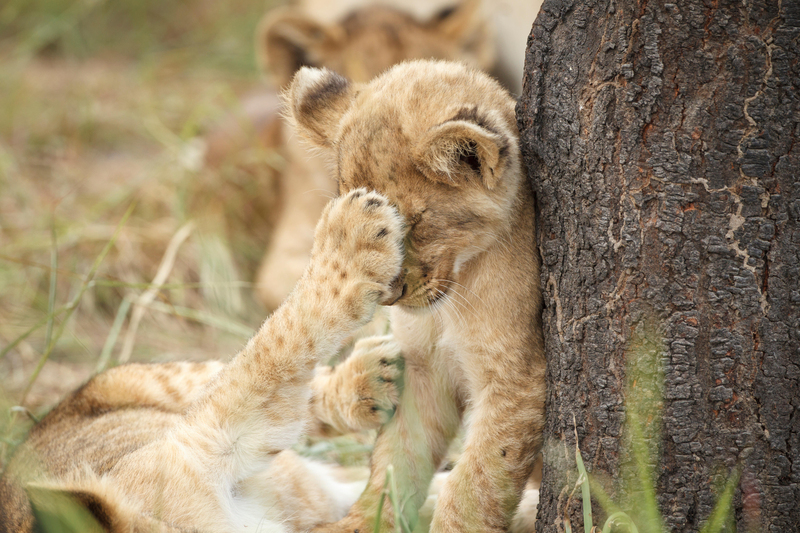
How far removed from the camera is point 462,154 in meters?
1.84

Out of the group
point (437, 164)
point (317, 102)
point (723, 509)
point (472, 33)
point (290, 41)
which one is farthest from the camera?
point (472, 33)

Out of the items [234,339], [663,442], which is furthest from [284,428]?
[234,339]

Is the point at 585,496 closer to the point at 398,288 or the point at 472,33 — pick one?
the point at 398,288

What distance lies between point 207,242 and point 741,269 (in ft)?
12.0

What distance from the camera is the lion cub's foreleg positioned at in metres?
1.92

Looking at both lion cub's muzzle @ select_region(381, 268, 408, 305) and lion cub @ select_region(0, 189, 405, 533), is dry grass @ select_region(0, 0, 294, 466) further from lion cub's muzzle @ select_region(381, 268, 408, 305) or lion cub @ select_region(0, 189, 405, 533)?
lion cub's muzzle @ select_region(381, 268, 408, 305)

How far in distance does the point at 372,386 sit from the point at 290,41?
337cm

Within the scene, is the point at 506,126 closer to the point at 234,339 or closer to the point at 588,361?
the point at 588,361

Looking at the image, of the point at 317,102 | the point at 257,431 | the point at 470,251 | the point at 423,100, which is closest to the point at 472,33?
the point at 317,102

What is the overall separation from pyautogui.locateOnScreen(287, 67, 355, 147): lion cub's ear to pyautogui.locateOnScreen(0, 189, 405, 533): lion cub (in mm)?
333

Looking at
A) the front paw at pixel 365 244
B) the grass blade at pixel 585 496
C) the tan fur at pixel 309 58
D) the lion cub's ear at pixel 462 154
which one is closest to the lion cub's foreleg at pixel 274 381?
the front paw at pixel 365 244

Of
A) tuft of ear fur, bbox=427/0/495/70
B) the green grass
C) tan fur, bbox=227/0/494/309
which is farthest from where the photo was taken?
tuft of ear fur, bbox=427/0/495/70

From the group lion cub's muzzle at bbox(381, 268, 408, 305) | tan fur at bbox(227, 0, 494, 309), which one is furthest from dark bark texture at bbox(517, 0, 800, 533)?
tan fur at bbox(227, 0, 494, 309)

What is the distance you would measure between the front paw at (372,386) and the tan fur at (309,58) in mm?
2280
